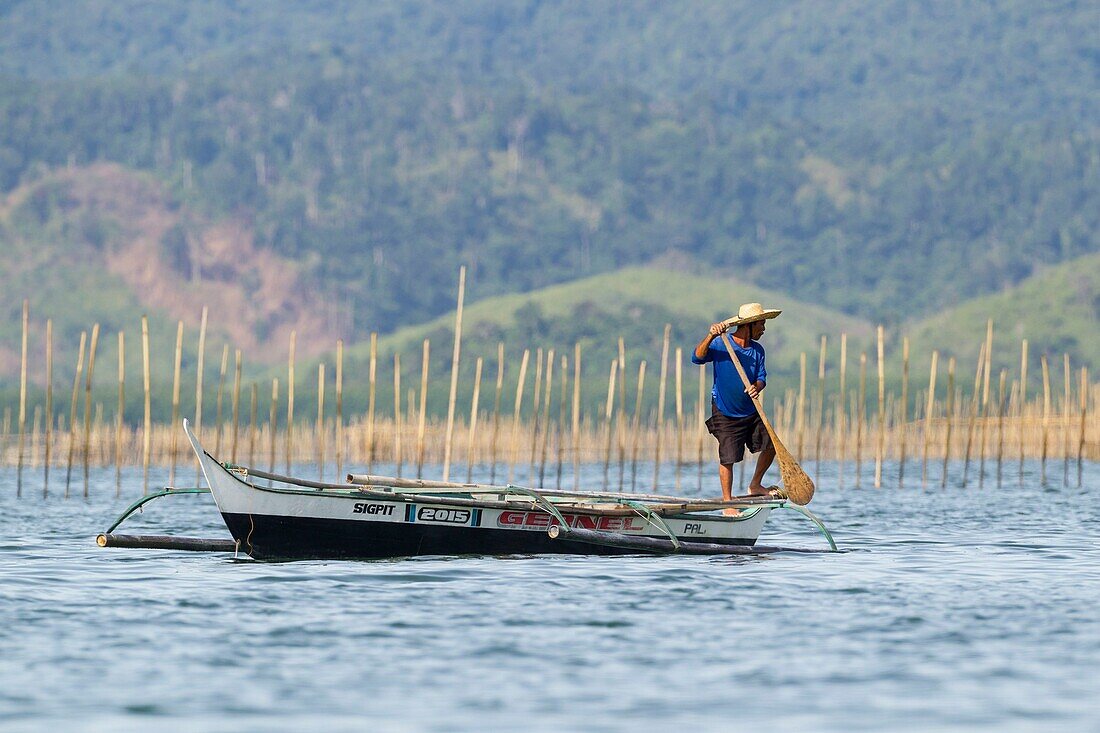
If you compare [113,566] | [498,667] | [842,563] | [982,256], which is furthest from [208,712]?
[982,256]

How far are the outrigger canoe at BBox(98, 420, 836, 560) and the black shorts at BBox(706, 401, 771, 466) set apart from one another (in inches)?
19.0

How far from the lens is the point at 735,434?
19.2 m

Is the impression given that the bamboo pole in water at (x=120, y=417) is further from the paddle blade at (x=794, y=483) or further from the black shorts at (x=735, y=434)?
the paddle blade at (x=794, y=483)

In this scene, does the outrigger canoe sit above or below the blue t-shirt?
below

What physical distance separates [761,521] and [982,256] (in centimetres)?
15339

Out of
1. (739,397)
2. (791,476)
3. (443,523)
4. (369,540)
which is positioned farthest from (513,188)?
(369,540)

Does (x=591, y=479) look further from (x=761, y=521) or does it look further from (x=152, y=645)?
(x=152, y=645)

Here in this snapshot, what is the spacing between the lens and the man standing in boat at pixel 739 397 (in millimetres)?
18984

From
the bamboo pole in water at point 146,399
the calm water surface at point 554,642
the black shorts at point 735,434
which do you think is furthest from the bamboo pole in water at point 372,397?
the black shorts at point 735,434

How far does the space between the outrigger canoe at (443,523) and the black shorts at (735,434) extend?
483mm

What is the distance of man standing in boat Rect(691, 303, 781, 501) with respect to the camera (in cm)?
1898

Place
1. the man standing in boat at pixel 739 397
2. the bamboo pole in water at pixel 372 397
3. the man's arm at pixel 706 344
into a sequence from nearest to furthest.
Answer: the man's arm at pixel 706 344, the man standing in boat at pixel 739 397, the bamboo pole in water at pixel 372 397

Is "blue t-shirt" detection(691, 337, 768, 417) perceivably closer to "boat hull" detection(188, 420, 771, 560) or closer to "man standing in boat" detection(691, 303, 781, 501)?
"man standing in boat" detection(691, 303, 781, 501)

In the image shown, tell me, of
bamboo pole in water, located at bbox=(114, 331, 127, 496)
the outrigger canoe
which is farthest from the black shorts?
bamboo pole in water, located at bbox=(114, 331, 127, 496)
